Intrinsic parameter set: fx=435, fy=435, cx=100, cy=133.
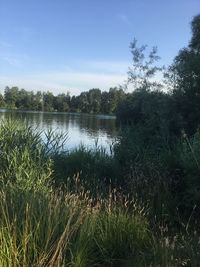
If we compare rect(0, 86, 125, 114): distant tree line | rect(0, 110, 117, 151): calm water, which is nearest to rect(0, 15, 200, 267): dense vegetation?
rect(0, 110, 117, 151): calm water

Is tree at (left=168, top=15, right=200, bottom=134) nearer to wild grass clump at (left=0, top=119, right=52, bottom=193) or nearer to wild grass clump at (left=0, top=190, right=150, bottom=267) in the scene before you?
wild grass clump at (left=0, top=119, right=52, bottom=193)

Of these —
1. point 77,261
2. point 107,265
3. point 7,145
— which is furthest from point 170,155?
point 77,261

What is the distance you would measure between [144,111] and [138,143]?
2361 millimetres

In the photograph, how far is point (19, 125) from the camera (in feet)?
32.5

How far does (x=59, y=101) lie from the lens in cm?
10906

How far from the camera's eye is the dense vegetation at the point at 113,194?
4582 millimetres

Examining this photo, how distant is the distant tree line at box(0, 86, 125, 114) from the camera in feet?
316

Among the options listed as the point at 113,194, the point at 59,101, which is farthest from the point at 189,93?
the point at 59,101

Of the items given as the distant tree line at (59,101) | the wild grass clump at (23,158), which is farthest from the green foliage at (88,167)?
the distant tree line at (59,101)

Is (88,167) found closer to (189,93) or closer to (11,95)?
(189,93)

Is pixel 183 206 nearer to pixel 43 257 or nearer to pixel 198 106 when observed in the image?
pixel 43 257

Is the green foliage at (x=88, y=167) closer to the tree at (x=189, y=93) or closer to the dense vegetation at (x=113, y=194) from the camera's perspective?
the dense vegetation at (x=113, y=194)

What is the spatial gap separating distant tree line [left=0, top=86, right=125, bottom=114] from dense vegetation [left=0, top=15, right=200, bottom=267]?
7607cm

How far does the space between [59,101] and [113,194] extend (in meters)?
102
